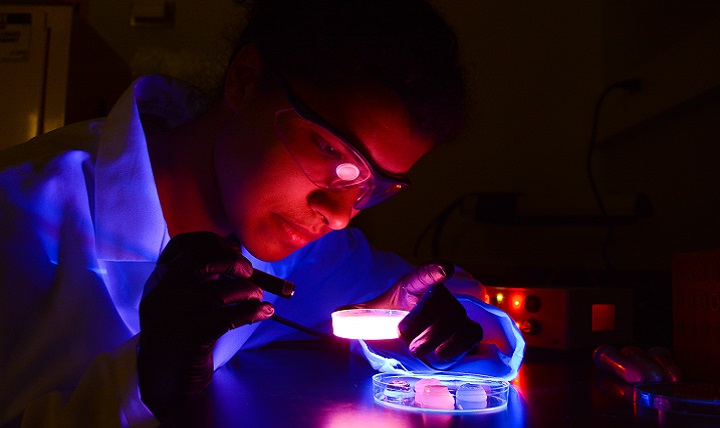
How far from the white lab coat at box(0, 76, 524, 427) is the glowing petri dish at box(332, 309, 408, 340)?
87mm

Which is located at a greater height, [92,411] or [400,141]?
[400,141]

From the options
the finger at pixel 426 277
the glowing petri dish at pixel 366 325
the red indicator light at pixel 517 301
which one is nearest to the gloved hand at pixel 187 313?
the glowing petri dish at pixel 366 325

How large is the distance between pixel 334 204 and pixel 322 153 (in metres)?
0.10

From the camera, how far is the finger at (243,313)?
742 mm

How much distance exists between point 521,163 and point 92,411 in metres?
1.44

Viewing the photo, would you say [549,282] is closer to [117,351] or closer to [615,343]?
[615,343]

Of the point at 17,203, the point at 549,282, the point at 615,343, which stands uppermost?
the point at 17,203

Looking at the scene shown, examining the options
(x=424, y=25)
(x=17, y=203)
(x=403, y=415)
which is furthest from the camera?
(x=424, y=25)

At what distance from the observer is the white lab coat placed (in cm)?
72

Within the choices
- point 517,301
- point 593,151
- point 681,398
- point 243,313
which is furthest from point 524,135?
point 243,313

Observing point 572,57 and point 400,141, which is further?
point 572,57

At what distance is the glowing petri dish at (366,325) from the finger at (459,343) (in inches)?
3.1

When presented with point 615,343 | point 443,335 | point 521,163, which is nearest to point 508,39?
point 521,163

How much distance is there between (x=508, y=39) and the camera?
1818 mm
